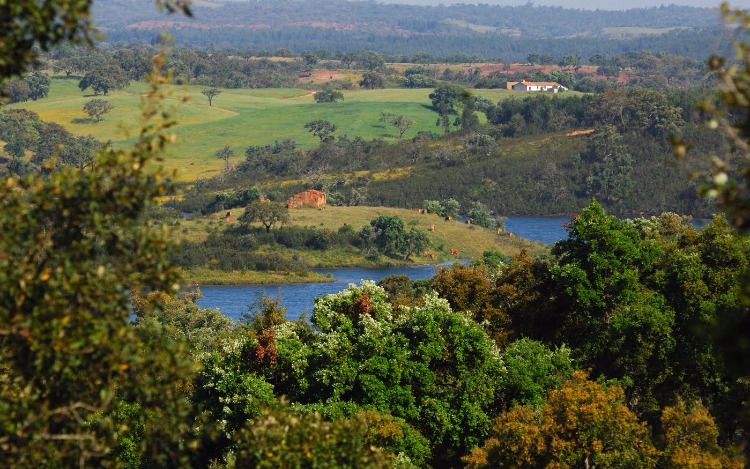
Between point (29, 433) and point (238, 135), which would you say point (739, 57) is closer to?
point (29, 433)

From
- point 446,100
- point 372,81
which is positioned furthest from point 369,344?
point 372,81

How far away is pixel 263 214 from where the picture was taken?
86.8 meters

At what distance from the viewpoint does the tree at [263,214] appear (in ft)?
285

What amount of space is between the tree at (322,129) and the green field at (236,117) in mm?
1226

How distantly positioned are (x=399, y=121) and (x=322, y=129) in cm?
1220

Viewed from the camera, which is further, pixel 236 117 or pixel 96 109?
pixel 236 117

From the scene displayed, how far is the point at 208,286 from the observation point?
76.4 m

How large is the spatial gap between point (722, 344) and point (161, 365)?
4.90 m

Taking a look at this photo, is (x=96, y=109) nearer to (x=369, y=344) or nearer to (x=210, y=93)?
(x=210, y=93)

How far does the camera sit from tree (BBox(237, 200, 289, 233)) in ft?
285

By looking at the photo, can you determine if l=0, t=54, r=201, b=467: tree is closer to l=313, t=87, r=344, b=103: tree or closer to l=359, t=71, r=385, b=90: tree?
l=313, t=87, r=344, b=103: tree

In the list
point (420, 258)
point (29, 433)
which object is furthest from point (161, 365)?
point (420, 258)

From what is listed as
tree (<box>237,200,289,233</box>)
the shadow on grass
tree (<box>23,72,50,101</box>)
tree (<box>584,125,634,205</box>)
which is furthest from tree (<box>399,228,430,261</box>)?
tree (<box>23,72,50,101</box>)

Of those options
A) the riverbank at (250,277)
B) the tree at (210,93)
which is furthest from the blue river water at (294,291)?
the tree at (210,93)
